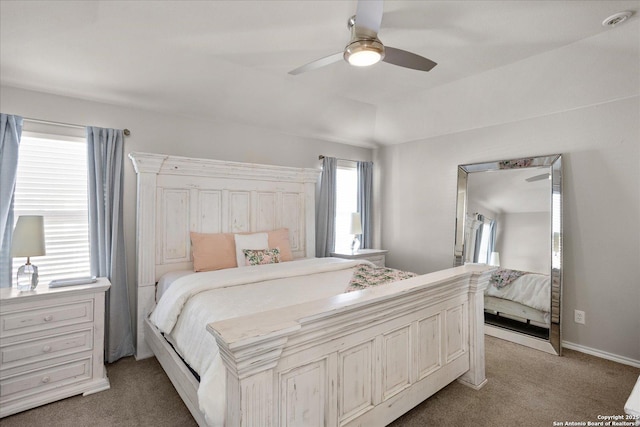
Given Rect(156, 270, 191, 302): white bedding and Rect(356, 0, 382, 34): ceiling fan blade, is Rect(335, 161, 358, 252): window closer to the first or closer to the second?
Rect(156, 270, 191, 302): white bedding

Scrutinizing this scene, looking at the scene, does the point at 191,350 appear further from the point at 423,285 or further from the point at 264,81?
the point at 264,81

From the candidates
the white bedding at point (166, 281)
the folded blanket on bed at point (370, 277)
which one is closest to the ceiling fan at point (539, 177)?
the folded blanket on bed at point (370, 277)

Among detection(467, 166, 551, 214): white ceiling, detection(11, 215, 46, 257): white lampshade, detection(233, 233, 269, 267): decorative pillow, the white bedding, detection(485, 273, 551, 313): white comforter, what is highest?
detection(467, 166, 551, 214): white ceiling

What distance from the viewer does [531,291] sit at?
324 cm

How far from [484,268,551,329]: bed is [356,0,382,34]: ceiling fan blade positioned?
2.79m

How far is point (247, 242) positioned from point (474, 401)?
236 cm

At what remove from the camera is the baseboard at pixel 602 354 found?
2.76m

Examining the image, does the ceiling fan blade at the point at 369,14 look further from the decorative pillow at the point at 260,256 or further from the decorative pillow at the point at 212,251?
the decorative pillow at the point at 212,251

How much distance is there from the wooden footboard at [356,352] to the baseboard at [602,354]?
1390mm

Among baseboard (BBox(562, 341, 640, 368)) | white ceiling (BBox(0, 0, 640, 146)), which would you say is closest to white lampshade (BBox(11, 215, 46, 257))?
white ceiling (BBox(0, 0, 640, 146))

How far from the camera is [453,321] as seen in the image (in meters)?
2.25

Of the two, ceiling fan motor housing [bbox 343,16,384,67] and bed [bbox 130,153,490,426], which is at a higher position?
ceiling fan motor housing [bbox 343,16,384,67]

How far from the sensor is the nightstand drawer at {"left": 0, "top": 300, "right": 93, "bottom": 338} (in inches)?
82.4

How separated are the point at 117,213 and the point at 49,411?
153cm
